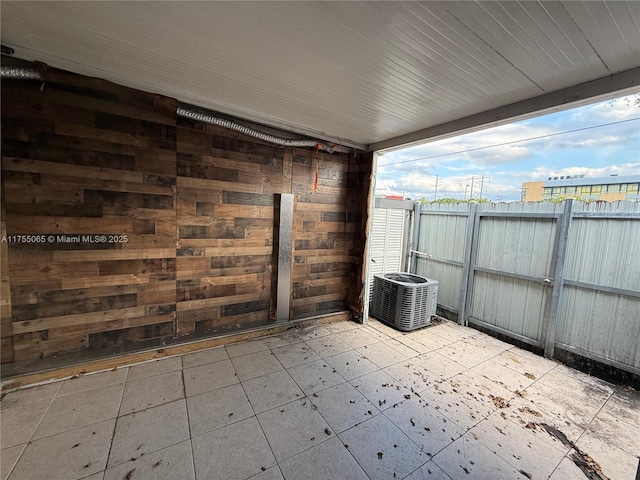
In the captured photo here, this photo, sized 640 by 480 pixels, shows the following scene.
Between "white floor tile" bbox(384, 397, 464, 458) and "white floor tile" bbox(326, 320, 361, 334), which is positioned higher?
"white floor tile" bbox(384, 397, 464, 458)

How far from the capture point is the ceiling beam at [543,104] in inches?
68.1

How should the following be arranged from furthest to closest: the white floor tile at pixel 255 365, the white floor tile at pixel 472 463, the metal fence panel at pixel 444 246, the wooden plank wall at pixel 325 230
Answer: the metal fence panel at pixel 444 246, the wooden plank wall at pixel 325 230, the white floor tile at pixel 255 365, the white floor tile at pixel 472 463

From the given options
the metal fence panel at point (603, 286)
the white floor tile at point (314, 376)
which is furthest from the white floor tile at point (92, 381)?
the metal fence panel at point (603, 286)

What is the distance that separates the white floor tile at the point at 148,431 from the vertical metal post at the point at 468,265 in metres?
3.79

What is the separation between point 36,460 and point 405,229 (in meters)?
4.76

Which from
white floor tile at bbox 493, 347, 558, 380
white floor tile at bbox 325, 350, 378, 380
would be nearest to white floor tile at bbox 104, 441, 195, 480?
white floor tile at bbox 325, 350, 378, 380

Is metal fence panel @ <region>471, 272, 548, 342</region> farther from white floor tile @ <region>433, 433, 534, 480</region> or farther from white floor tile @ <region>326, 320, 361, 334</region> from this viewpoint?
white floor tile @ <region>433, 433, 534, 480</region>

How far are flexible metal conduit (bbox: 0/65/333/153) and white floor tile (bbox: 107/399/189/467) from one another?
8.67 ft

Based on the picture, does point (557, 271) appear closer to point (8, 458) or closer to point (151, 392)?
point (151, 392)

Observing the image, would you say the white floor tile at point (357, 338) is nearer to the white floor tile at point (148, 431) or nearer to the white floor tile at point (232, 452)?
the white floor tile at point (232, 452)

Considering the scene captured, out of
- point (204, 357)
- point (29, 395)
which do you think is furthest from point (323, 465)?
point (29, 395)

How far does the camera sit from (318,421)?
6.20 ft

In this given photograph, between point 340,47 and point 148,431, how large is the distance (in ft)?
9.51

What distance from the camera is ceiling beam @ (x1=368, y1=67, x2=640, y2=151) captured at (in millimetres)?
1729
